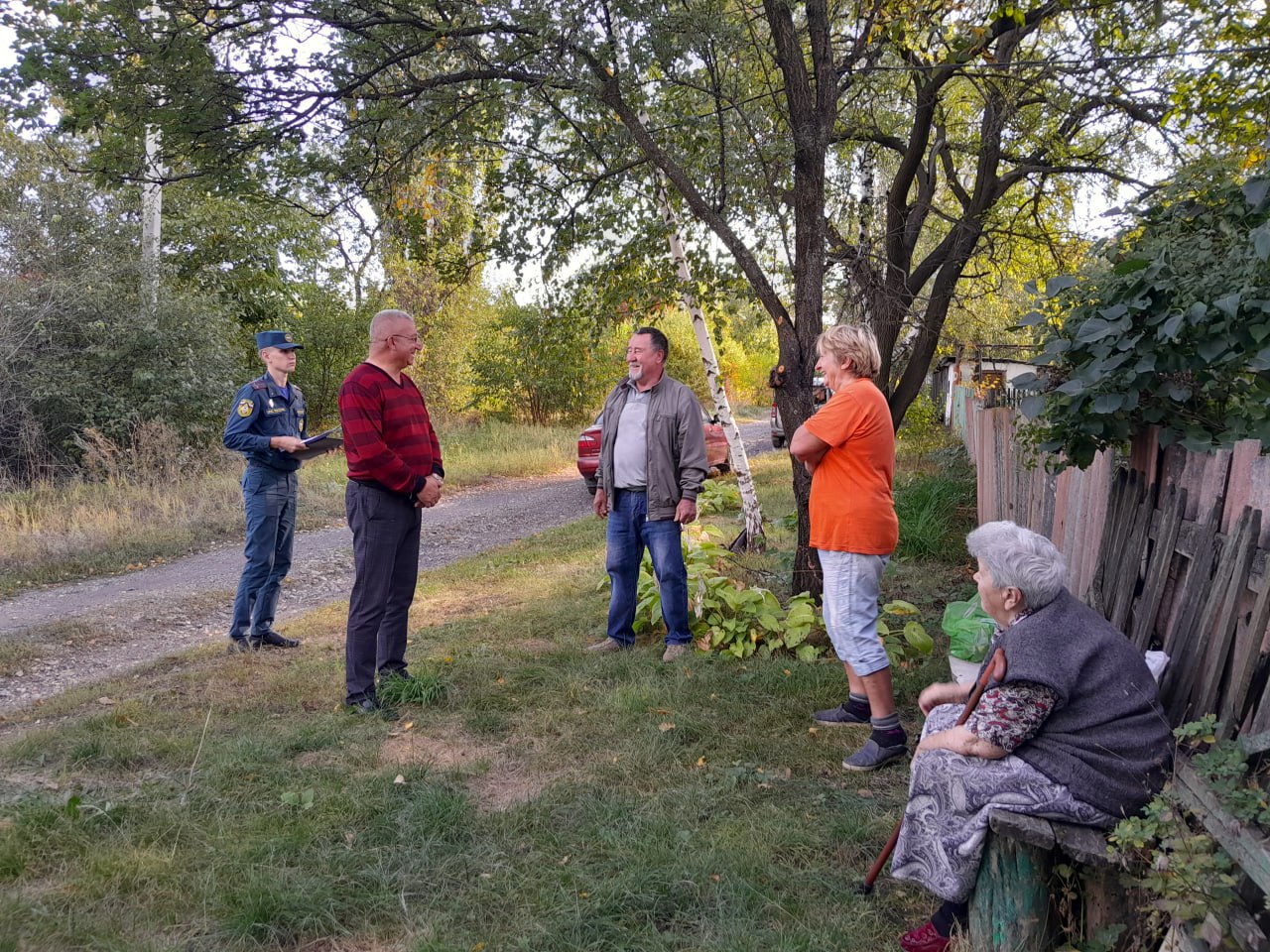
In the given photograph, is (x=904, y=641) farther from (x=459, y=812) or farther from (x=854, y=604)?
(x=459, y=812)

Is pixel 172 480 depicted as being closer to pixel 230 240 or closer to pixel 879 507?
pixel 230 240

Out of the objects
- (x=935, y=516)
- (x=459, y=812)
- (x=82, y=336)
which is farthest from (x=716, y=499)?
(x=82, y=336)

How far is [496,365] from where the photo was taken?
79.2ft

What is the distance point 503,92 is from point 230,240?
617 inches

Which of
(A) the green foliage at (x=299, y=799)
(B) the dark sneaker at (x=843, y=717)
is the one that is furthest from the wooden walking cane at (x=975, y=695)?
(A) the green foliage at (x=299, y=799)

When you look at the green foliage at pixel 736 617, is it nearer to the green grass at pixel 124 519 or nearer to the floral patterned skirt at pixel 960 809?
the floral patterned skirt at pixel 960 809

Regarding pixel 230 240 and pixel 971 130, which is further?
pixel 230 240

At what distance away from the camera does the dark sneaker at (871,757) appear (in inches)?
158

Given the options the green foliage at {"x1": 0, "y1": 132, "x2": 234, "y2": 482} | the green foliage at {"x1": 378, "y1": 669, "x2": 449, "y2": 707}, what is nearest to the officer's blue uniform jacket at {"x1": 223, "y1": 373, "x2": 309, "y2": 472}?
the green foliage at {"x1": 378, "y1": 669, "x2": 449, "y2": 707}

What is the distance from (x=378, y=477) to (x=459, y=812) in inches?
74.5

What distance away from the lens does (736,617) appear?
5.95 m

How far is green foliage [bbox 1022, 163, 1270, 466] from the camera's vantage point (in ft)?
8.37

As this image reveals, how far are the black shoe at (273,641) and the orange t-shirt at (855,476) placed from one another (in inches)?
159

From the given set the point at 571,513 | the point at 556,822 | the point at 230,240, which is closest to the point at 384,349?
the point at 556,822
